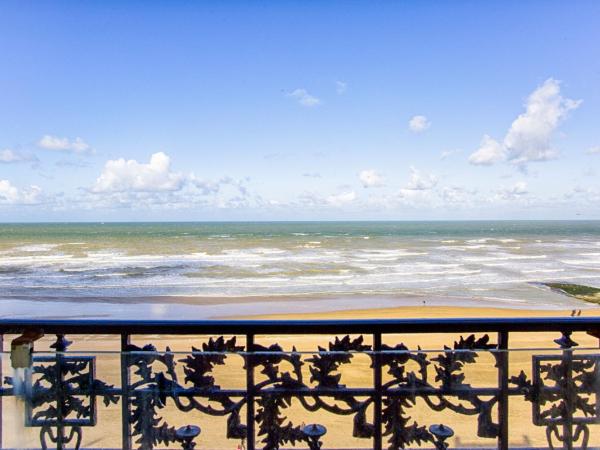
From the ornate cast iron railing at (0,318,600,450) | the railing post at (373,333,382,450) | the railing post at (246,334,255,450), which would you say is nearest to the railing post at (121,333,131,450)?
the ornate cast iron railing at (0,318,600,450)

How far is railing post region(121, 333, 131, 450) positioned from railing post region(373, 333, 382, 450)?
1.00m

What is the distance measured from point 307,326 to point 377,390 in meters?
0.41

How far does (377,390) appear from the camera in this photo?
6.05ft

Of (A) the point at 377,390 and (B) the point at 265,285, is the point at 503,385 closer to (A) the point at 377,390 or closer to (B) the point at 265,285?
(A) the point at 377,390

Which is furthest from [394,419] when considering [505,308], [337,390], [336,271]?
[336,271]

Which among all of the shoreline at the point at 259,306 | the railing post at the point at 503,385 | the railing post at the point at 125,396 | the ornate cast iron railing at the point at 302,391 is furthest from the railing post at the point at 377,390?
the shoreline at the point at 259,306

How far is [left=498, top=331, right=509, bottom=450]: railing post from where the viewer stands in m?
1.85

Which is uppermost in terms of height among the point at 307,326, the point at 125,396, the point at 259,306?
the point at 307,326

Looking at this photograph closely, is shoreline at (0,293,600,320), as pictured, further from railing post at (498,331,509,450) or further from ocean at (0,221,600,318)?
railing post at (498,331,509,450)

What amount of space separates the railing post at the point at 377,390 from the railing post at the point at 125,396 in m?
1.00

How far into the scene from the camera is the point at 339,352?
72.2 inches

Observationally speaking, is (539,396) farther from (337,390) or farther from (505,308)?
(505,308)

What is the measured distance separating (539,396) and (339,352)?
2.84 feet

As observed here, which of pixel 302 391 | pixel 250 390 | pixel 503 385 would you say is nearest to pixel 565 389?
pixel 503 385
